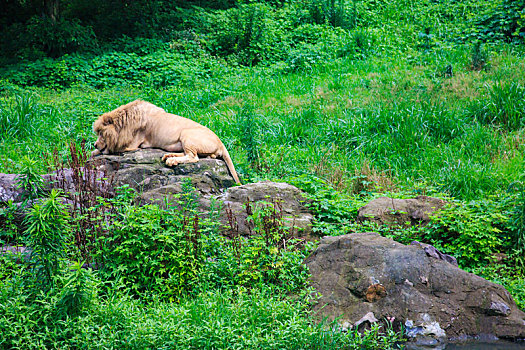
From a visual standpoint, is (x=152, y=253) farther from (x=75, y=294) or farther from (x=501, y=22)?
(x=501, y=22)

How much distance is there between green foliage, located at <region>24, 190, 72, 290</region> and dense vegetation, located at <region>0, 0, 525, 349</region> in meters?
0.02

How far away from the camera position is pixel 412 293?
4977 millimetres

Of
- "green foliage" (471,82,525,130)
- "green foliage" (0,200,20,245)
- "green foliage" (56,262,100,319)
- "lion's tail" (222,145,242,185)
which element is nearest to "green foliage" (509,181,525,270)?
"green foliage" (471,82,525,130)

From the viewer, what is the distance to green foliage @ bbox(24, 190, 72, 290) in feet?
13.8

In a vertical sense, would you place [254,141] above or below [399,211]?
above

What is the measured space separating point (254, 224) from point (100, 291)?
2026 millimetres

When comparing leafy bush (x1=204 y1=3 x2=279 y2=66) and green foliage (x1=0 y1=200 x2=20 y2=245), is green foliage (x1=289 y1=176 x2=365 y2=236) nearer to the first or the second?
green foliage (x1=0 y1=200 x2=20 y2=245)

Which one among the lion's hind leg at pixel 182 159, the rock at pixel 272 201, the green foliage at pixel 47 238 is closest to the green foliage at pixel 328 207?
the rock at pixel 272 201

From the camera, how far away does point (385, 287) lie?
16.5ft

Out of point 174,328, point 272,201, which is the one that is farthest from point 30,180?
point 272,201

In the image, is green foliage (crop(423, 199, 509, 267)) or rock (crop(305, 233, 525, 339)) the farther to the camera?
green foliage (crop(423, 199, 509, 267))

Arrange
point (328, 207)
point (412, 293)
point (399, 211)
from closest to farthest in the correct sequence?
point (412, 293)
point (399, 211)
point (328, 207)

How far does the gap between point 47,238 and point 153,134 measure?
3.68 m

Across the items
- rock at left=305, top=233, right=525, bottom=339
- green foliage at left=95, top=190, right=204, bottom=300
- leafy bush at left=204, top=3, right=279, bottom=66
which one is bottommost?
rock at left=305, top=233, right=525, bottom=339
